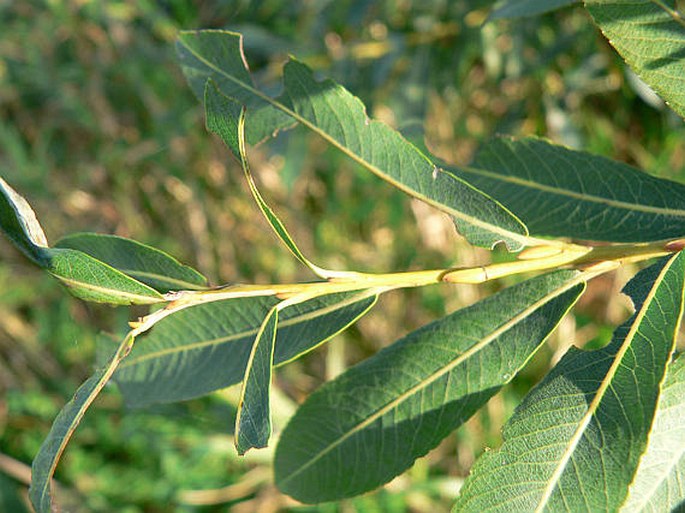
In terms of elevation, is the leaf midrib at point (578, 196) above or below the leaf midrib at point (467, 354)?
above

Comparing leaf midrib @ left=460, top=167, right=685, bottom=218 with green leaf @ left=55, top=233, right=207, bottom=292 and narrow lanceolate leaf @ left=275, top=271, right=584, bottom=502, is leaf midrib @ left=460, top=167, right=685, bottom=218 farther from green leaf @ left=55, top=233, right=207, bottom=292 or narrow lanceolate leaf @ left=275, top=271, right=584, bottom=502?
green leaf @ left=55, top=233, right=207, bottom=292

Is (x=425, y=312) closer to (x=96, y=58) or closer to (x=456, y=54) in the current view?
(x=456, y=54)

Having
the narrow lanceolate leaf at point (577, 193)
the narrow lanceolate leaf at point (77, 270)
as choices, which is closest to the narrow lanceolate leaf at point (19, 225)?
the narrow lanceolate leaf at point (77, 270)

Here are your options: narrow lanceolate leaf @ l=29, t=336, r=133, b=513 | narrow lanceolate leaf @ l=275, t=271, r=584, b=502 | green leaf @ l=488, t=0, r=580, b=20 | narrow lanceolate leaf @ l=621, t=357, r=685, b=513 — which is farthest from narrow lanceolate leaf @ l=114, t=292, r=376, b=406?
green leaf @ l=488, t=0, r=580, b=20

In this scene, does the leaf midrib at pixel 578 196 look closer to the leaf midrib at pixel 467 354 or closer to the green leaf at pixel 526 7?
the leaf midrib at pixel 467 354

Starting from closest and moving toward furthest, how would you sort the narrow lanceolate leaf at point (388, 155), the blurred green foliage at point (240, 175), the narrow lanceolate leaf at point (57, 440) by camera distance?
1. the narrow lanceolate leaf at point (57, 440)
2. the narrow lanceolate leaf at point (388, 155)
3. the blurred green foliage at point (240, 175)

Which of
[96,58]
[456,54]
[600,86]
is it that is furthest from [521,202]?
[96,58]
